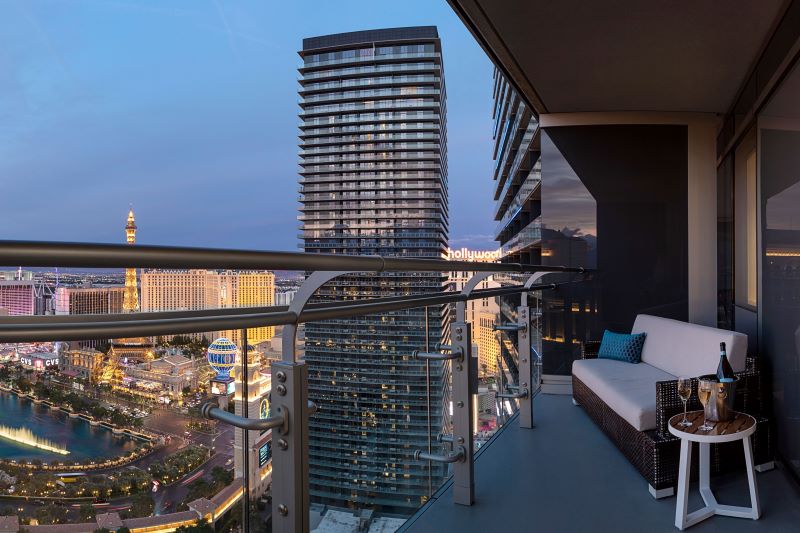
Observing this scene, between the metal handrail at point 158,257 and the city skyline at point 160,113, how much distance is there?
31342 mm

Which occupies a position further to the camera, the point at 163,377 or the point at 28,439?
the point at 163,377

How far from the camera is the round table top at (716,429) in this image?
2.41 meters

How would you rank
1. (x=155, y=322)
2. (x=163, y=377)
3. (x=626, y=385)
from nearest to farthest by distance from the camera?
(x=155, y=322)
(x=163, y=377)
(x=626, y=385)

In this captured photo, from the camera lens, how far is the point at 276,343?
113 cm

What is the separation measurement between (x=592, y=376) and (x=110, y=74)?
49.4 m

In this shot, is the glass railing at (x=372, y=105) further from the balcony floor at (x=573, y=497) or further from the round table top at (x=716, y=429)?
the round table top at (x=716, y=429)

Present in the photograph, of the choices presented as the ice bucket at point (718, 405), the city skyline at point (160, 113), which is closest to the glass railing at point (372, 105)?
the city skyline at point (160, 113)

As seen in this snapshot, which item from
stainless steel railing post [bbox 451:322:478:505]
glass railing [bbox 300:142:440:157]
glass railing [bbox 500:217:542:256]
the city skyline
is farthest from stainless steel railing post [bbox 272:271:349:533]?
the city skyline

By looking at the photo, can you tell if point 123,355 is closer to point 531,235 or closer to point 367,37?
point 531,235

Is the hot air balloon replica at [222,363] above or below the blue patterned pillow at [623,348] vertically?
above

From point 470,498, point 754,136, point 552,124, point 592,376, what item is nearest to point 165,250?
point 470,498

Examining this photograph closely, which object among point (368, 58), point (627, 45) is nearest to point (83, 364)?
point (627, 45)

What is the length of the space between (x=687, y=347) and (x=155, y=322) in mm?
3974

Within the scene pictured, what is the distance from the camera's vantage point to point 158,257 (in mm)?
773
